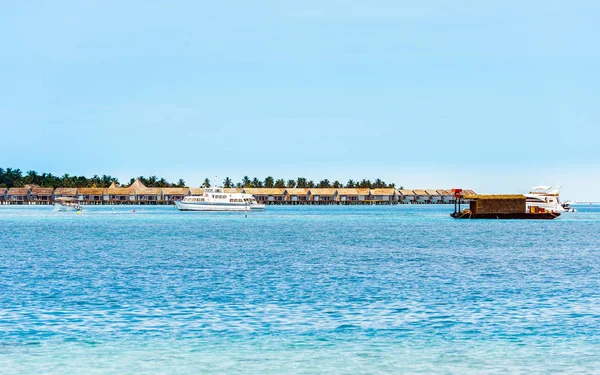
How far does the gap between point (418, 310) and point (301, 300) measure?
15.0 ft

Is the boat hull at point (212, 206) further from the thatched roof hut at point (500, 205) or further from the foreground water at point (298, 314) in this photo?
the foreground water at point (298, 314)

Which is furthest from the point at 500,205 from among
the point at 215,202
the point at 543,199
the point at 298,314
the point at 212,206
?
the point at 298,314

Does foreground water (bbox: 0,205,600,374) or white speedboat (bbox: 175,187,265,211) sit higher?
white speedboat (bbox: 175,187,265,211)

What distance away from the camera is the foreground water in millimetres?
17922

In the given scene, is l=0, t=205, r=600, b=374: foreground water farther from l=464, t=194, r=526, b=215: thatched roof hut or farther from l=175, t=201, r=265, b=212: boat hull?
l=175, t=201, r=265, b=212: boat hull

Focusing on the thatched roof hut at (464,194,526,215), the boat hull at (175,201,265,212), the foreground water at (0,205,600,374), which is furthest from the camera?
the boat hull at (175,201,265,212)

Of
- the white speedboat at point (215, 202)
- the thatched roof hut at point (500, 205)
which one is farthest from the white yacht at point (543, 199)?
the white speedboat at point (215, 202)

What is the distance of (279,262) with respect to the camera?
43.6m

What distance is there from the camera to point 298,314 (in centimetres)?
2430

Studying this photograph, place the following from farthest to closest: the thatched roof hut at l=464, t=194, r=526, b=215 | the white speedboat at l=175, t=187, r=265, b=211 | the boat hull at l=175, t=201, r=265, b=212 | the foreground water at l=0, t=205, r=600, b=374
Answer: the white speedboat at l=175, t=187, r=265, b=211, the boat hull at l=175, t=201, r=265, b=212, the thatched roof hut at l=464, t=194, r=526, b=215, the foreground water at l=0, t=205, r=600, b=374

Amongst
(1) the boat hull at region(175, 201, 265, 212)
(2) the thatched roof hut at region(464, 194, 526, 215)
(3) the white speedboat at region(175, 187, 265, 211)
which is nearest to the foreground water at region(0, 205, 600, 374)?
(2) the thatched roof hut at region(464, 194, 526, 215)

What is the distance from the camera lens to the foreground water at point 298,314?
58.8 ft

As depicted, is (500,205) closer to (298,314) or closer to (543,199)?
(543,199)

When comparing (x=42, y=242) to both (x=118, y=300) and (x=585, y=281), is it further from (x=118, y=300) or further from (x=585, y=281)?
(x=585, y=281)
